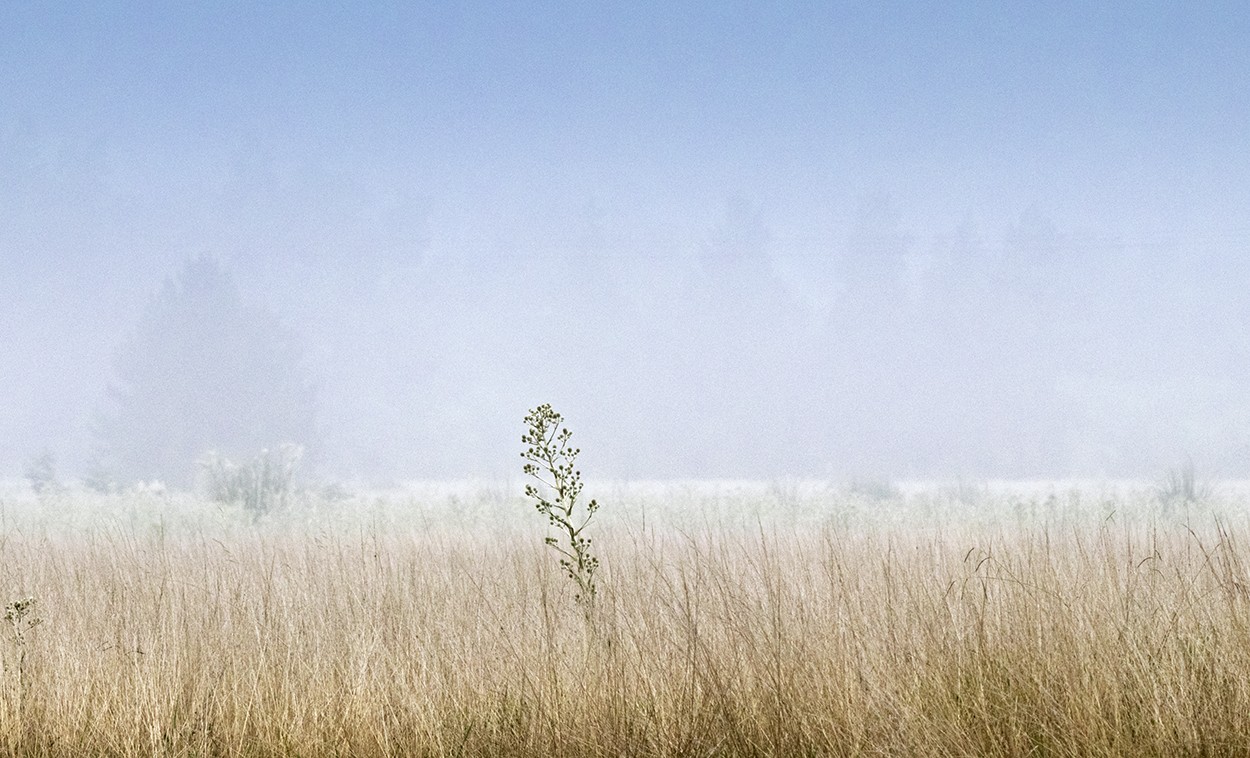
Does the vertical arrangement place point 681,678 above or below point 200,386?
below

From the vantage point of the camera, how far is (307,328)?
95.4m

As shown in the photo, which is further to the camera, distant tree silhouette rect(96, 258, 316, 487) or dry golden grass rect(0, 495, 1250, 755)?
distant tree silhouette rect(96, 258, 316, 487)

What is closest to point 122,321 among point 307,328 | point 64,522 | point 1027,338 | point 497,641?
point 307,328

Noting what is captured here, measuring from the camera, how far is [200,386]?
47125 mm

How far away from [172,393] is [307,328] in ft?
166

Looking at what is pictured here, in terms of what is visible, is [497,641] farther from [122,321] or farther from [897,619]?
[122,321]

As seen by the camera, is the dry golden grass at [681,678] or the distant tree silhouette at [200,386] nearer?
the dry golden grass at [681,678]

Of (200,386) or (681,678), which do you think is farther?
(200,386)

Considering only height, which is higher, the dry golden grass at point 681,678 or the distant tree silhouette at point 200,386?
the distant tree silhouette at point 200,386

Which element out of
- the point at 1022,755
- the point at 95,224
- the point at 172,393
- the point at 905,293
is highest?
the point at 95,224

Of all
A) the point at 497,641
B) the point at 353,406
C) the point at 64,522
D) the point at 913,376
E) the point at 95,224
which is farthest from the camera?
the point at 95,224

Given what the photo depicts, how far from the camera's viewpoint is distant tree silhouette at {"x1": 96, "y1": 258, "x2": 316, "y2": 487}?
141 feet

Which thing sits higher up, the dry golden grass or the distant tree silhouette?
the distant tree silhouette

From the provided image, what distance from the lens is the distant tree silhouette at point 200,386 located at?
42.9 meters
